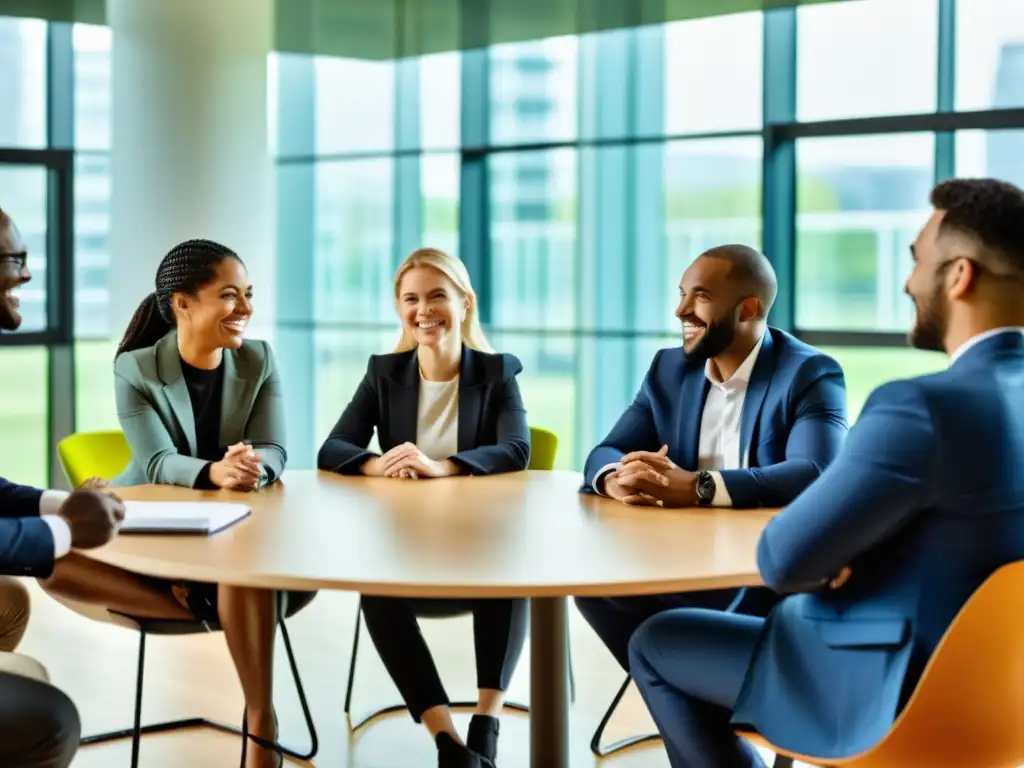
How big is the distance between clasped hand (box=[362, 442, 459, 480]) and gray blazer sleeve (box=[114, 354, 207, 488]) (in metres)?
0.49

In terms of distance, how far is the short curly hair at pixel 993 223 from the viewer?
2.12 m

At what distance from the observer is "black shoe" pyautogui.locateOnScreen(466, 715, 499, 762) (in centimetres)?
323

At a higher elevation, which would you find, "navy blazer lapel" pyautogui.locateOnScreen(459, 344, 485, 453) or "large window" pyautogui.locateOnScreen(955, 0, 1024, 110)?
"large window" pyautogui.locateOnScreen(955, 0, 1024, 110)

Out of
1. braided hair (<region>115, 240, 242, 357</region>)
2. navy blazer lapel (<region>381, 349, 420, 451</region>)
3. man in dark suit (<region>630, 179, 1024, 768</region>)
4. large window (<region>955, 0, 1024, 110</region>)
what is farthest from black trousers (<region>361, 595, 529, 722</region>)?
large window (<region>955, 0, 1024, 110</region>)

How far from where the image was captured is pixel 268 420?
3.73 meters

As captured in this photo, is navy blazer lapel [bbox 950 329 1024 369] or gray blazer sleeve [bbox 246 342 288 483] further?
gray blazer sleeve [bbox 246 342 288 483]

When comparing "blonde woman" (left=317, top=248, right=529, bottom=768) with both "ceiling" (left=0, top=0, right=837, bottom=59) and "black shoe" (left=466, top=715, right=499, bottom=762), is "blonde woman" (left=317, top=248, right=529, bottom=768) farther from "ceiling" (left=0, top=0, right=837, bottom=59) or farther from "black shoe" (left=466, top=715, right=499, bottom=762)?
"ceiling" (left=0, top=0, right=837, bottom=59)

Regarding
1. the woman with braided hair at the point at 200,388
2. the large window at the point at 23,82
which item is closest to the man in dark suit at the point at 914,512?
the woman with braided hair at the point at 200,388

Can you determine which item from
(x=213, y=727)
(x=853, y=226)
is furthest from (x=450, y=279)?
(x=853, y=226)

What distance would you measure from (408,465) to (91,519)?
120 centimetres

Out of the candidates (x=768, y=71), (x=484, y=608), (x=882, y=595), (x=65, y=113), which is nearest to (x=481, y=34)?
(x=768, y=71)

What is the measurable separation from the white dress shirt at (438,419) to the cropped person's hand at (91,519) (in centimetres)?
147

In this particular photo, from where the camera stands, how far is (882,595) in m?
2.17

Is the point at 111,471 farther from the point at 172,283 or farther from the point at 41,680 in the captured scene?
the point at 41,680
